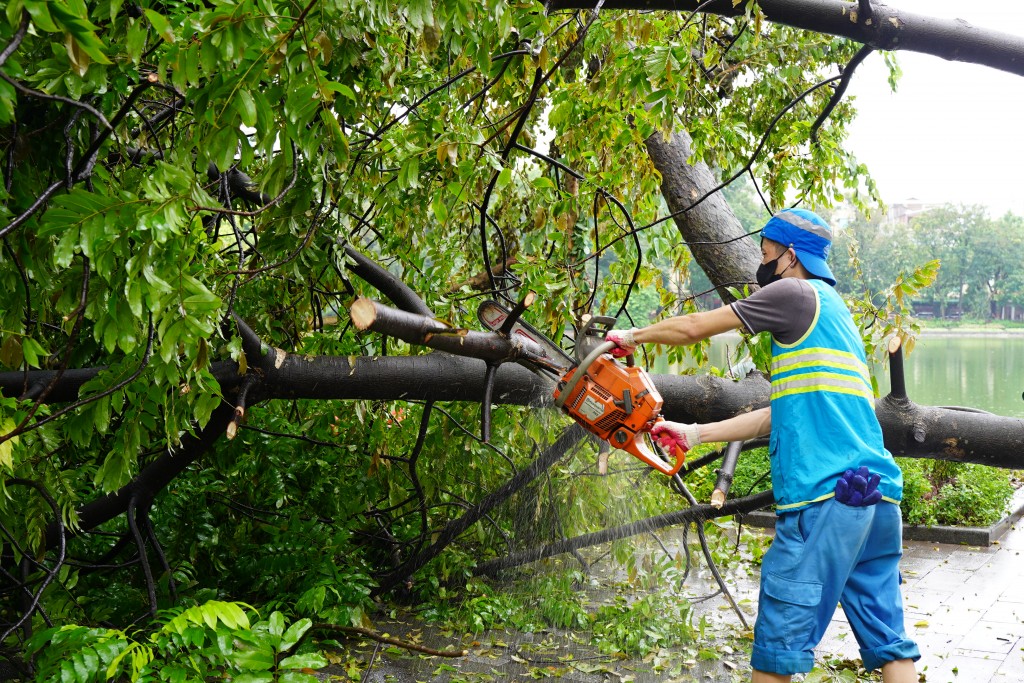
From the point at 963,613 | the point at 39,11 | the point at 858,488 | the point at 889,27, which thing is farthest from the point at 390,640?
the point at 963,613

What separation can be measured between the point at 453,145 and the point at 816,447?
1.67 meters

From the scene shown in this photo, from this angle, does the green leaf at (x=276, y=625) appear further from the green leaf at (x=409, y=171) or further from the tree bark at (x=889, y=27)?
the tree bark at (x=889, y=27)

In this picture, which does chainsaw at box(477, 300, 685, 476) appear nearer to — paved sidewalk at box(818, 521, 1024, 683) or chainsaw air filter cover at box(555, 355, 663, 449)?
chainsaw air filter cover at box(555, 355, 663, 449)

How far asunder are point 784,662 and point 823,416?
0.82 m

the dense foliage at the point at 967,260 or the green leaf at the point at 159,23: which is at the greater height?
the dense foliage at the point at 967,260

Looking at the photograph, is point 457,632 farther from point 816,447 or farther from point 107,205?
point 107,205

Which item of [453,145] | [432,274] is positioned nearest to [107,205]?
[453,145]

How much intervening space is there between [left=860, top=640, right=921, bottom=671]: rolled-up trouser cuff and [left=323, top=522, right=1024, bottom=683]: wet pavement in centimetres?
127

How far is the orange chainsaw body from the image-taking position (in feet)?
10.6

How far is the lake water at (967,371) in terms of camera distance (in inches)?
856

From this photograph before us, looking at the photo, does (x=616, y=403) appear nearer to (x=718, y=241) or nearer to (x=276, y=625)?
(x=276, y=625)

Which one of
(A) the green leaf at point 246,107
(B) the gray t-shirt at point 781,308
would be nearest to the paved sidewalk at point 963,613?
(B) the gray t-shirt at point 781,308

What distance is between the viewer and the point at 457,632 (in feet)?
15.9

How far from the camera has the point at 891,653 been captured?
300 centimetres
